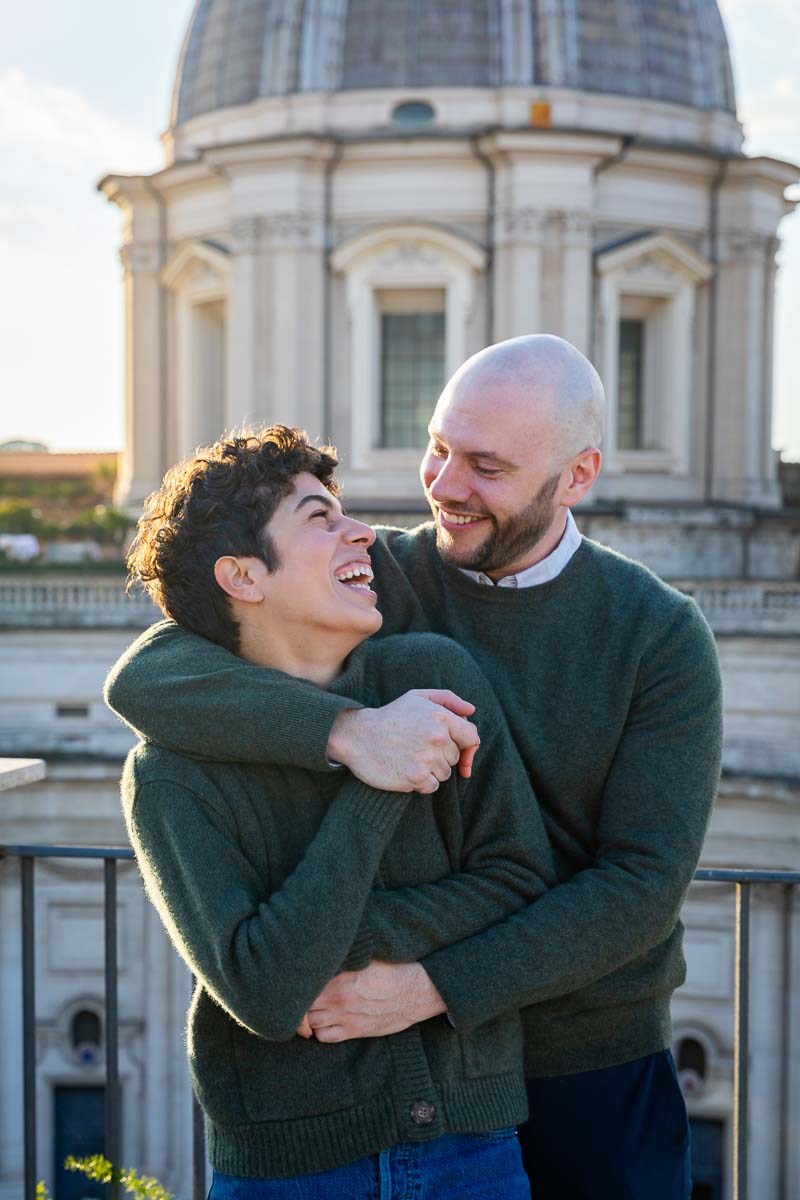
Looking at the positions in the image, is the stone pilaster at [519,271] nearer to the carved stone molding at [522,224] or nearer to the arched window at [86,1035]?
the carved stone molding at [522,224]

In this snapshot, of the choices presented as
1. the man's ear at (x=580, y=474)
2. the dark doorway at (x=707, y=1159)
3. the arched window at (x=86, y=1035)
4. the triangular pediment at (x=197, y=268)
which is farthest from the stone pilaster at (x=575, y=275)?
the man's ear at (x=580, y=474)

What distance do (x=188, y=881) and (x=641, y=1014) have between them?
1079 millimetres

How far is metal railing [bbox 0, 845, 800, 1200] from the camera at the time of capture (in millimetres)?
3678

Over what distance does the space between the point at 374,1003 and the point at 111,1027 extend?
4.88 ft

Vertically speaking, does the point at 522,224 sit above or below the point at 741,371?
above

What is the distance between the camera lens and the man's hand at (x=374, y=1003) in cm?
264

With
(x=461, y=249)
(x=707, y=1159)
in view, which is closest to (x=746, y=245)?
(x=461, y=249)

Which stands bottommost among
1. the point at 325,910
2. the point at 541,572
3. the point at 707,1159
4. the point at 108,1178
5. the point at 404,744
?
the point at 707,1159

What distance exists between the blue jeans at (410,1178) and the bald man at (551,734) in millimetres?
235

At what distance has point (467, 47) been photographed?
23.8 m

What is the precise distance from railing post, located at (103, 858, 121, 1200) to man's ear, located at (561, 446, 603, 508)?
1.55 metres

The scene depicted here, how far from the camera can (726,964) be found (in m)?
17.6

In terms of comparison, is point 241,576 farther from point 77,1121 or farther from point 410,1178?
point 77,1121

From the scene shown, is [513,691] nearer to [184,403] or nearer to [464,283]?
[464,283]
